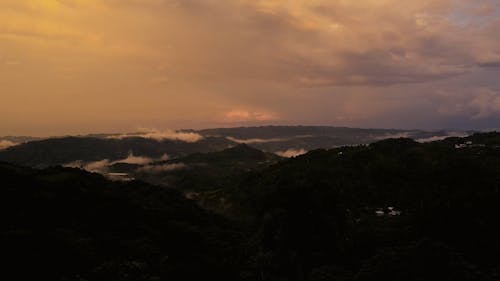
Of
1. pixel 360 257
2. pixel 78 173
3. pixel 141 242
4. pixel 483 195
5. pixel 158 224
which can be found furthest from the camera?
pixel 78 173

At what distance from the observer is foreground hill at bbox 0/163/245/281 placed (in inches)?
2990

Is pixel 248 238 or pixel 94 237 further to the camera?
pixel 248 238

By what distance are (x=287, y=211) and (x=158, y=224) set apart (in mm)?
66958

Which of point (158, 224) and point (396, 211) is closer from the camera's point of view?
point (158, 224)

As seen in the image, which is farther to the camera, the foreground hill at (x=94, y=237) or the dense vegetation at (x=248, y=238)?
the foreground hill at (x=94, y=237)

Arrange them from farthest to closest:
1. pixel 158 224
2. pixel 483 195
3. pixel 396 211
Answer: pixel 396 211 → pixel 483 195 → pixel 158 224

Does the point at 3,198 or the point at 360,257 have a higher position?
the point at 3,198

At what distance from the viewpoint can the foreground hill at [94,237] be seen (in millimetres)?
75938

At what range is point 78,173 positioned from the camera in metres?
169

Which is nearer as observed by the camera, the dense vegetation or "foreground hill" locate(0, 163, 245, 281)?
the dense vegetation

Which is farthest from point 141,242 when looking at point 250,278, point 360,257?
point 360,257

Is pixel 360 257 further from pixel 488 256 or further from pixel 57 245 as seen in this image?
pixel 57 245

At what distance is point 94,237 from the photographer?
95500mm

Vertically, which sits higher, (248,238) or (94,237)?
(94,237)
